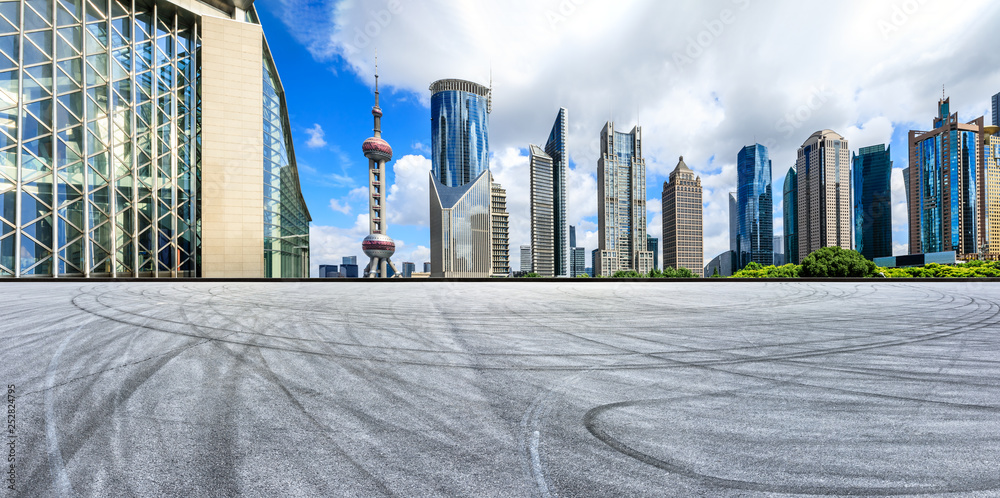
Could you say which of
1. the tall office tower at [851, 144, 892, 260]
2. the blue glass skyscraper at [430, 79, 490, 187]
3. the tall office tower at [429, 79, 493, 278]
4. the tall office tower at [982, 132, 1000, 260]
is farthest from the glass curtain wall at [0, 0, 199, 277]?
the tall office tower at [851, 144, 892, 260]

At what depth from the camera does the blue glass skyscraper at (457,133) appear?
624 feet

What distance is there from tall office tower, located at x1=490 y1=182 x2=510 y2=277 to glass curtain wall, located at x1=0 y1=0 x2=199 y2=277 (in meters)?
129

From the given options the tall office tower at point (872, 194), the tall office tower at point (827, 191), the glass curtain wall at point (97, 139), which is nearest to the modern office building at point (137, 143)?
the glass curtain wall at point (97, 139)

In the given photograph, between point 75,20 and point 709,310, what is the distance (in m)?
55.9

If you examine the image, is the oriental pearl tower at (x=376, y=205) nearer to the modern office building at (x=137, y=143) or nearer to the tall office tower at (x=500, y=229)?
the tall office tower at (x=500, y=229)

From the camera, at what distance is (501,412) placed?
3.88m

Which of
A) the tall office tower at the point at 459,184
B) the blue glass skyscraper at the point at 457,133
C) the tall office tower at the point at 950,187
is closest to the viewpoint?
the tall office tower at the point at 950,187

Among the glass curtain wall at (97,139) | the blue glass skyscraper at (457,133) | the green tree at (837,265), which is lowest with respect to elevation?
the green tree at (837,265)

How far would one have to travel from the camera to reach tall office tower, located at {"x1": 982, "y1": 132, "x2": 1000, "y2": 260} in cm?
13438

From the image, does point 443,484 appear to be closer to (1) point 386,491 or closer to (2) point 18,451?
(1) point 386,491

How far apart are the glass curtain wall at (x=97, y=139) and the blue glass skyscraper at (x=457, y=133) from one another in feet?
486

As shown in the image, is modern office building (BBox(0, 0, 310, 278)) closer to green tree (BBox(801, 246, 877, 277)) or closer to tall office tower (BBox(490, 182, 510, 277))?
green tree (BBox(801, 246, 877, 277))

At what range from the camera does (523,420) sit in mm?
3678

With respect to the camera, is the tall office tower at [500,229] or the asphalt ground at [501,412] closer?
the asphalt ground at [501,412]
